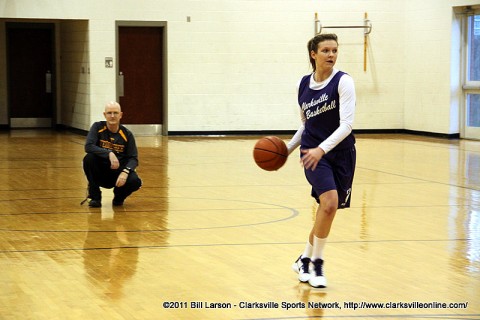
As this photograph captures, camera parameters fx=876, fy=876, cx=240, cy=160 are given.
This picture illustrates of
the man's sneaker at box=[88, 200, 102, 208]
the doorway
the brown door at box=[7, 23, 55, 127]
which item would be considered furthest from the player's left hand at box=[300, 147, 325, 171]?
the brown door at box=[7, 23, 55, 127]

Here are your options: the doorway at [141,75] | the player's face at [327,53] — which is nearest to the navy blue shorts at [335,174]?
the player's face at [327,53]

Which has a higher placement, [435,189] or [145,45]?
[145,45]

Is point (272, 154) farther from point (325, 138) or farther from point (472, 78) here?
point (472, 78)

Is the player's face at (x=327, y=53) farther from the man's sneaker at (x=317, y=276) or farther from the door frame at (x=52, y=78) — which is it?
the door frame at (x=52, y=78)

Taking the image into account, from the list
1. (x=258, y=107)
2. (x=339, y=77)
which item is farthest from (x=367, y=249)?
(x=258, y=107)

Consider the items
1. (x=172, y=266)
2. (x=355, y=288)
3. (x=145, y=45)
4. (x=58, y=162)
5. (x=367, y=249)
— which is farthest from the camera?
(x=145, y=45)

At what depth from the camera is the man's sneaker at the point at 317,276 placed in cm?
546

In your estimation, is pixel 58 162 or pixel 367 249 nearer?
pixel 367 249

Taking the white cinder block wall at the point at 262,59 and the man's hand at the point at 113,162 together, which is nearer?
the man's hand at the point at 113,162

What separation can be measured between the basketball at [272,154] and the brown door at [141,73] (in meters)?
12.5

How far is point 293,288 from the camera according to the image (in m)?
5.44

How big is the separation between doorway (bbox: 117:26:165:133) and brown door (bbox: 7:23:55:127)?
2737mm

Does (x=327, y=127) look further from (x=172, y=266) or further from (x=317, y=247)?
(x=172, y=266)

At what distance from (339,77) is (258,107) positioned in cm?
1315
